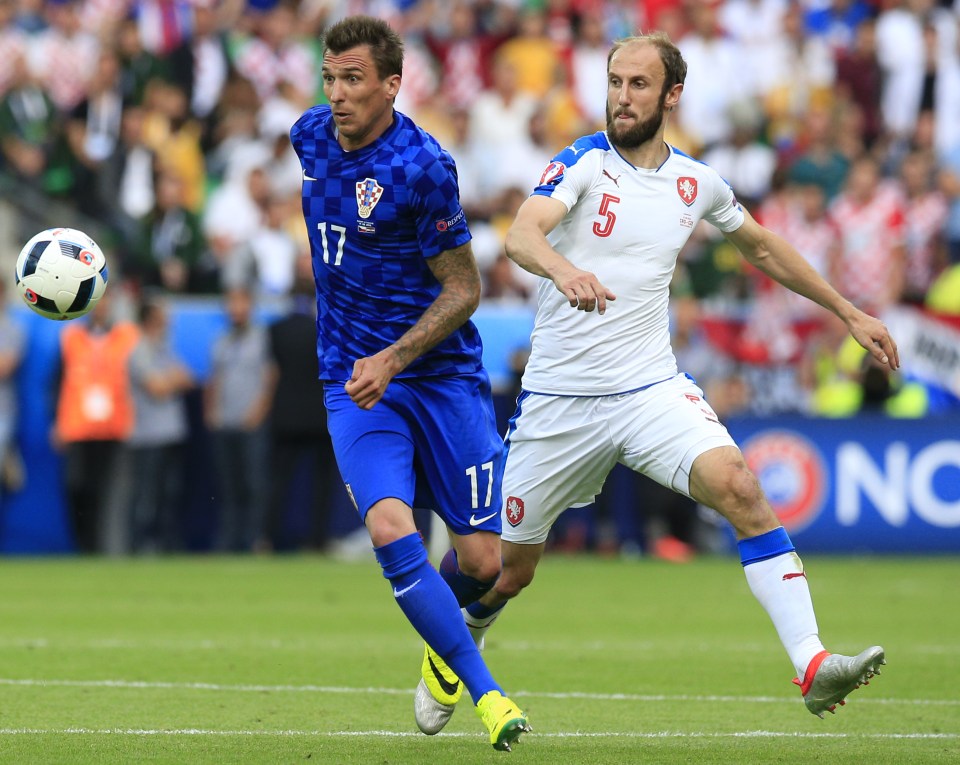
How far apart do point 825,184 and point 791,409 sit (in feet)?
9.87

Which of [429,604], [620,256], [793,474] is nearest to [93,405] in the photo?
[793,474]

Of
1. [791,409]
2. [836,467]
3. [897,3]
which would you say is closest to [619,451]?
[836,467]

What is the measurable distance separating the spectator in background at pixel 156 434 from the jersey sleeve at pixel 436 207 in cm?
1001

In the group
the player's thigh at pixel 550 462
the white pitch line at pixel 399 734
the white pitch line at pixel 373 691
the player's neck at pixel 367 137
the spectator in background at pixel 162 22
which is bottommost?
the white pitch line at pixel 373 691

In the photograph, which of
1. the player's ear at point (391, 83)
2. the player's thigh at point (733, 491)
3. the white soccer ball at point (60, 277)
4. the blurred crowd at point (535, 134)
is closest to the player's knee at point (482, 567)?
the player's thigh at point (733, 491)

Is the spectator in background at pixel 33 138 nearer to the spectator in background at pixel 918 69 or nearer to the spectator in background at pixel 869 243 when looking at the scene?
the spectator in background at pixel 869 243

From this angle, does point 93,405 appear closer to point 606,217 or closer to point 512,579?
point 512,579

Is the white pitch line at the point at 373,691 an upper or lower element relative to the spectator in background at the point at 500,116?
lower

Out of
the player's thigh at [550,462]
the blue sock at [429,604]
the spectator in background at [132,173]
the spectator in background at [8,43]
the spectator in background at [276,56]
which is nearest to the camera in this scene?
the blue sock at [429,604]

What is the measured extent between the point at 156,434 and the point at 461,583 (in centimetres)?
1002

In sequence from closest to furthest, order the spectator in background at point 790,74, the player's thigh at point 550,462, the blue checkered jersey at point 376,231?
the blue checkered jersey at point 376,231, the player's thigh at point 550,462, the spectator in background at point 790,74

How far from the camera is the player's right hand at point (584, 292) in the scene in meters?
6.38

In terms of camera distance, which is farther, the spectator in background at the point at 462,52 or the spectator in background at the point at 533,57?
the spectator in background at the point at 462,52

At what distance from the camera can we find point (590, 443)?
7566 mm
